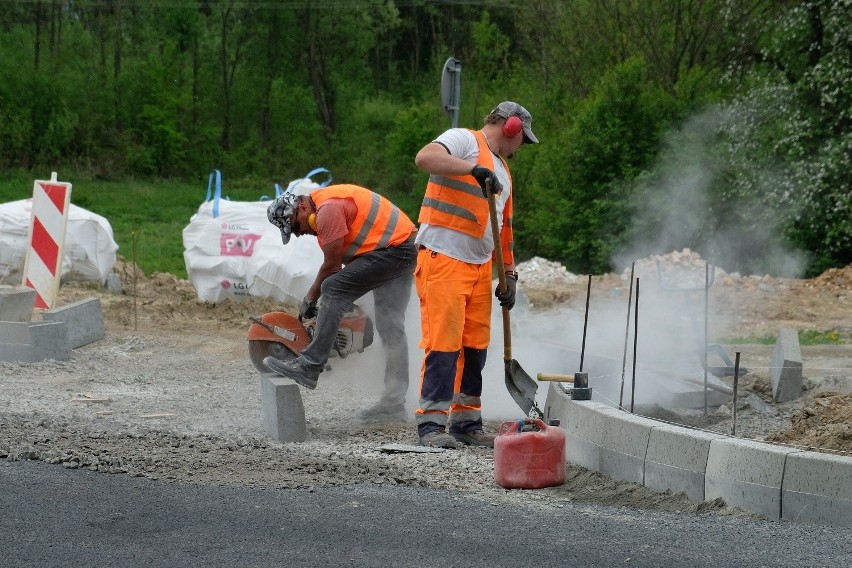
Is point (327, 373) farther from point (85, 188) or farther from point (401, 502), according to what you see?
point (85, 188)

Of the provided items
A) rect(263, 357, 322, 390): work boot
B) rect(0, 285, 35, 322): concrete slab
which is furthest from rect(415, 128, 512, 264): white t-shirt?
rect(0, 285, 35, 322): concrete slab

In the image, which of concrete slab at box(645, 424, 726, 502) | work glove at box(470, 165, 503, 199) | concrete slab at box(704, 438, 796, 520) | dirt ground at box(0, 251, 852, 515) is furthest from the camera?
work glove at box(470, 165, 503, 199)

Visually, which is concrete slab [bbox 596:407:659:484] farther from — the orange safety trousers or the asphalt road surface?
the orange safety trousers

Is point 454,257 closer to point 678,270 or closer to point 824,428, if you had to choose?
point 824,428

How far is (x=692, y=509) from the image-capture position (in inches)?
198

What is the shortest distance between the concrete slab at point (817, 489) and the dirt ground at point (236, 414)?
0.87 ft

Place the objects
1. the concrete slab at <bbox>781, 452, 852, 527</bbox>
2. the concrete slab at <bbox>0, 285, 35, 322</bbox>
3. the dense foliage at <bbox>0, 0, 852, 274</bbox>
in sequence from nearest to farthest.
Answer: the concrete slab at <bbox>781, 452, 852, 527</bbox> < the concrete slab at <bbox>0, 285, 35, 322</bbox> < the dense foliage at <bbox>0, 0, 852, 274</bbox>

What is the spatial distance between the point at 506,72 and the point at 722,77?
11201 millimetres

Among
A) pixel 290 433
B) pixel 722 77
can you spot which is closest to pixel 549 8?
pixel 722 77

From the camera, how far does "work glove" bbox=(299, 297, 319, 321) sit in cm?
776

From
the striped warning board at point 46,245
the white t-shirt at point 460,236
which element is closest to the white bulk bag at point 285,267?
the striped warning board at point 46,245

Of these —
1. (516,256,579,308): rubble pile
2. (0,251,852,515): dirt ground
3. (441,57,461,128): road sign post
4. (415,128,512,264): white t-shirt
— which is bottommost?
(0,251,852,515): dirt ground

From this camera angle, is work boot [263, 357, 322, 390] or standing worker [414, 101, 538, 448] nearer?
standing worker [414, 101, 538, 448]

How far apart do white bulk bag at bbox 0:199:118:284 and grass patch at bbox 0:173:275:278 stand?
14.8 ft
